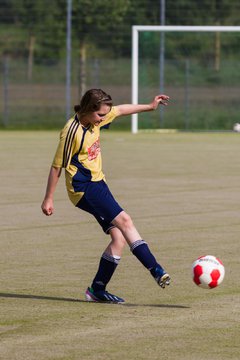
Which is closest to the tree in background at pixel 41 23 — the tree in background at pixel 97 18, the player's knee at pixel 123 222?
the tree in background at pixel 97 18

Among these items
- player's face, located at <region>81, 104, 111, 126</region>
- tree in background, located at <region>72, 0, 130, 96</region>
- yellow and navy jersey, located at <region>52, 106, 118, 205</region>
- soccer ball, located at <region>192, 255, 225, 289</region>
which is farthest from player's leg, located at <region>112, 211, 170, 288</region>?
tree in background, located at <region>72, 0, 130, 96</region>

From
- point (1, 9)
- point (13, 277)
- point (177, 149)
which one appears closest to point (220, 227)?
point (13, 277)

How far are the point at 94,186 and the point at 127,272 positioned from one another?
1.72 m

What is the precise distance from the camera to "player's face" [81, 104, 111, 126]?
927 cm

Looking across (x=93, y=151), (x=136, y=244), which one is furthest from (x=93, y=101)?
(x=136, y=244)

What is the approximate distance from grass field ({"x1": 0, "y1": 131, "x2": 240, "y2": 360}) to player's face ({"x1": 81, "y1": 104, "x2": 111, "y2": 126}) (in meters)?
1.47

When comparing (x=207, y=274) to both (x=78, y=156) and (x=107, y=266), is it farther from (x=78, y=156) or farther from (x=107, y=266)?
(x=78, y=156)

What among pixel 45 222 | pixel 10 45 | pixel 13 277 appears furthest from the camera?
pixel 10 45

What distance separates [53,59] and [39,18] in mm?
2421

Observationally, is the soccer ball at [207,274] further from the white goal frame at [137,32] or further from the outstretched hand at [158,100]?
the white goal frame at [137,32]

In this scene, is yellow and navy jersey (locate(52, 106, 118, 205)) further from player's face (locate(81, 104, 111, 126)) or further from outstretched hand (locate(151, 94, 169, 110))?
outstretched hand (locate(151, 94, 169, 110))

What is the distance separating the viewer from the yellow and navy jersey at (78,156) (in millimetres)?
9242

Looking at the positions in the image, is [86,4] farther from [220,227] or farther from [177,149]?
[220,227]

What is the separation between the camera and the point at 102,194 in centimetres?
942
